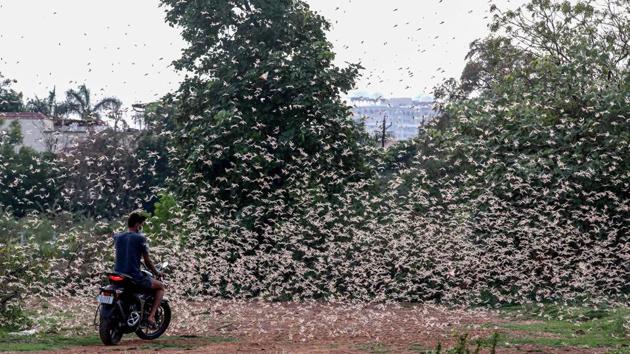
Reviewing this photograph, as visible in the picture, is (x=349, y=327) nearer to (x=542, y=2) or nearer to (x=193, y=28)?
(x=193, y=28)

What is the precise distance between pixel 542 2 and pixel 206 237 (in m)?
12.5

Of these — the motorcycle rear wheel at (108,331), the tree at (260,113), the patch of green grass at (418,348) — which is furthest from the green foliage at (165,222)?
the patch of green grass at (418,348)

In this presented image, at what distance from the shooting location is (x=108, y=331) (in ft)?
42.3

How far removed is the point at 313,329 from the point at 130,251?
3.92 metres

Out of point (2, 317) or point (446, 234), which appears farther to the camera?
point (446, 234)

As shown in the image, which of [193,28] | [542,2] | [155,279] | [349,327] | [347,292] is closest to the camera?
[155,279]

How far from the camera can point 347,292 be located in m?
23.1

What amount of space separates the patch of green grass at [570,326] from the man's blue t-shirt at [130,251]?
499 cm

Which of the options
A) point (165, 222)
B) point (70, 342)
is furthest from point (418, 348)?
point (165, 222)

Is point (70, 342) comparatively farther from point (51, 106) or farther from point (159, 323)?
point (51, 106)

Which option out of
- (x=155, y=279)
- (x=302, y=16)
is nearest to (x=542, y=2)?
(x=302, y=16)

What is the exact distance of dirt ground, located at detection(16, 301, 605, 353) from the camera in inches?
500

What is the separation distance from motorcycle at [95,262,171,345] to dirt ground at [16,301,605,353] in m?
0.19

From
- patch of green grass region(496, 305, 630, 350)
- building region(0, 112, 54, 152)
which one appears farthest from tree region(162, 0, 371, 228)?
building region(0, 112, 54, 152)
